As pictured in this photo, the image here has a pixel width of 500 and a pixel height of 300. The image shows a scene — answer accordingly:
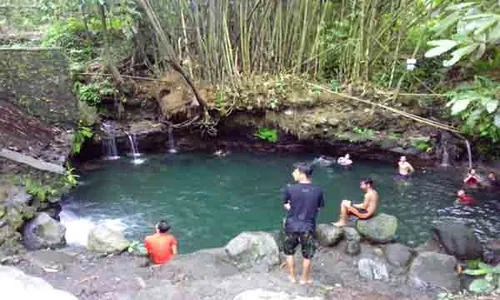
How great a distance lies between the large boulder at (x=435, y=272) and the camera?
5.05m

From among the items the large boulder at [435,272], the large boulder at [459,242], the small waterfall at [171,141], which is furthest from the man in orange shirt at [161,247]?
the small waterfall at [171,141]

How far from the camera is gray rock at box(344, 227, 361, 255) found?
18.4 feet

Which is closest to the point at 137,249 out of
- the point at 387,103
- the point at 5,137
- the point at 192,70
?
the point at 5,137

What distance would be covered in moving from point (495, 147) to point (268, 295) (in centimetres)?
686

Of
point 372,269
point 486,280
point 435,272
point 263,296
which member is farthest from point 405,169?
point 486,280

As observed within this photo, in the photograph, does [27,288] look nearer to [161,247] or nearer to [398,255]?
[161,247]

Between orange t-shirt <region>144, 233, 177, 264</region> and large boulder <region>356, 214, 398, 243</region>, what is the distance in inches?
92.4

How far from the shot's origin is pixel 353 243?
561cm

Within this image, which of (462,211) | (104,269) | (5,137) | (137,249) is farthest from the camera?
(462,211)

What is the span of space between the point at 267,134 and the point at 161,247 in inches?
229

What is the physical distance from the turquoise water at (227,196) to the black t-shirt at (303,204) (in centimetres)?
251

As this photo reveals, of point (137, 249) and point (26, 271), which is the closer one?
point (26, 271)

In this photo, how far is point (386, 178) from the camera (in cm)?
917

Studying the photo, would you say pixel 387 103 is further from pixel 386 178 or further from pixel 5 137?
pixel 5 137
